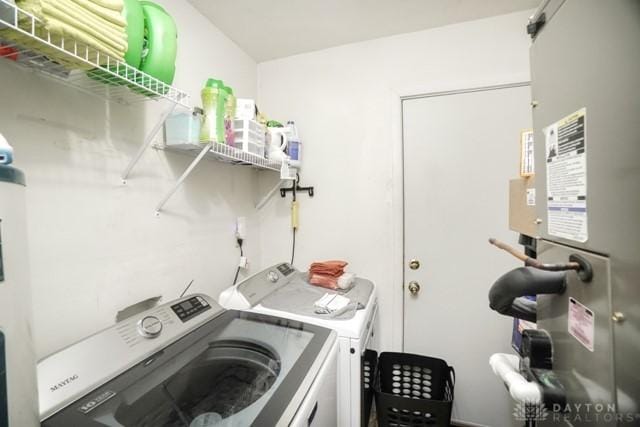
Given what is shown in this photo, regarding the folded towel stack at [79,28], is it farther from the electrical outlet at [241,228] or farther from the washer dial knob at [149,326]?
the electrical outlet at [241,228]

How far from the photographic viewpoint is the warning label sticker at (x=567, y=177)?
0.55 metres

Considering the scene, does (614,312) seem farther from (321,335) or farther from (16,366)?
(16,366)

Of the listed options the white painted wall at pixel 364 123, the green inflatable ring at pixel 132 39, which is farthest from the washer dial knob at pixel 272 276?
the green inflatable ring at pixel 132 39

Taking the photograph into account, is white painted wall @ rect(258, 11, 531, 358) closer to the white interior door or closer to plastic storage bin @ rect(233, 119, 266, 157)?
the white interior door

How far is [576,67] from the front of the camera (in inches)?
22.6

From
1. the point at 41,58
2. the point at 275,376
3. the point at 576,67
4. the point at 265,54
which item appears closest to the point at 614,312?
the point at 576,67

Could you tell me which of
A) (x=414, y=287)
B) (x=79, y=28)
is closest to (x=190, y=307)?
(x=79, y=28)

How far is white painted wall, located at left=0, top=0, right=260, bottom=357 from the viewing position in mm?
922

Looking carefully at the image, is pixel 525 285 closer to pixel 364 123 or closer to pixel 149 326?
pixel 149 326

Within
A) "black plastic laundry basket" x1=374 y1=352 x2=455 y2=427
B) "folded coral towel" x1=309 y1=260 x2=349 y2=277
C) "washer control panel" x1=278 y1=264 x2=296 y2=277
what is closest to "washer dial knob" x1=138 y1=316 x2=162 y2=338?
"washer control panel" x1=278 y1=264 x2=296 y2=277

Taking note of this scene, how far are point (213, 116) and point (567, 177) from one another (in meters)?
1.29

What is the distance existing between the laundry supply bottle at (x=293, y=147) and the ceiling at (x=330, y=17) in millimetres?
616

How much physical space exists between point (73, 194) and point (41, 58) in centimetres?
45

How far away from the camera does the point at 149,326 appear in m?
1.04
